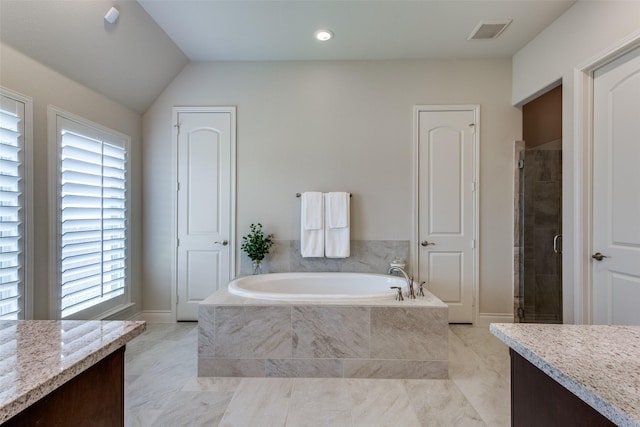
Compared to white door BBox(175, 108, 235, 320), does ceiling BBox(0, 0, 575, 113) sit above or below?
above

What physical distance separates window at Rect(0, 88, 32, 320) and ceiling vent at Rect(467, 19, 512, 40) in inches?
132

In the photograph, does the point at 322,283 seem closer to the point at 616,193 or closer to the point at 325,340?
the point at 325,340

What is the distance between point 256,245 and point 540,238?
9.25 ft

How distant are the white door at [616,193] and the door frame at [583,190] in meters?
0.03

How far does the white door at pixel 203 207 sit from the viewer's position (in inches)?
121

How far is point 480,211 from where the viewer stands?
9.80ft

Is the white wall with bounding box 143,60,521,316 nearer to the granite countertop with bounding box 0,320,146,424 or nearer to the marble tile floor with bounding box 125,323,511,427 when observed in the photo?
the marble tile floor with bounding box 125,323,511,427

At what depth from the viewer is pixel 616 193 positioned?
6.34 ft

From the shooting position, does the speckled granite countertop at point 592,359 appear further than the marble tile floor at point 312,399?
No

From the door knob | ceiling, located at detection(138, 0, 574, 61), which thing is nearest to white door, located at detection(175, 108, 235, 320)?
ceiling, located at detection(138, 0, 574, 61)

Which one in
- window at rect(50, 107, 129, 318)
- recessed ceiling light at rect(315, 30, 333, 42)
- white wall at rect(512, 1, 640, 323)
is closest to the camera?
white wall at rect(512, 1, 640, 323)

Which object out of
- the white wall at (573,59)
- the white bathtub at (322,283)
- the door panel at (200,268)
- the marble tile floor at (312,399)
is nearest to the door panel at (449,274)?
the white bathtub at (322,283)

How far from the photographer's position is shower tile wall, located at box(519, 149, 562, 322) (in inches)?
116

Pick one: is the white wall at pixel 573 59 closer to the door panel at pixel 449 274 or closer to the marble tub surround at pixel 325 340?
the door panel at pixel 449 274
